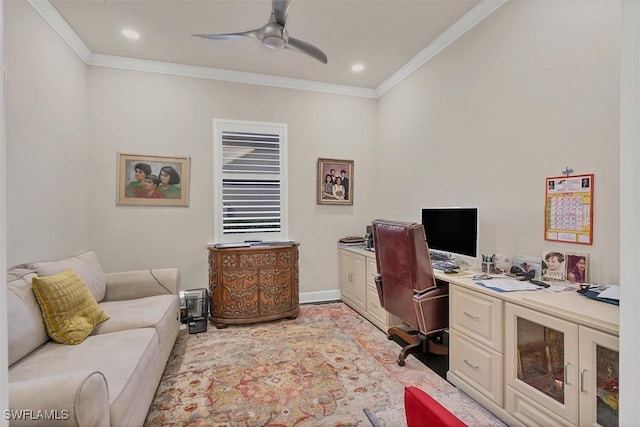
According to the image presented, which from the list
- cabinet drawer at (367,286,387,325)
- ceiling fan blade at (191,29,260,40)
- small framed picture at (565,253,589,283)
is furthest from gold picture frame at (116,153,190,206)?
small framed picture at (565,253,589,283)

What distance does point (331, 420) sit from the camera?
1.89 m

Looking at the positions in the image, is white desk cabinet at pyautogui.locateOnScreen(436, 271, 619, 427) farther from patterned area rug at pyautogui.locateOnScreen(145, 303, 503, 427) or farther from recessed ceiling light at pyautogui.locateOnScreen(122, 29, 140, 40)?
recessed ceiling light at pyautogui.locateOnScreen(122, 29, 140, 40)

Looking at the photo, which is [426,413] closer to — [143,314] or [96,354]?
[96,354]

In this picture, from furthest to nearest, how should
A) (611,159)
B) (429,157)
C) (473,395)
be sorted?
(429,157) → (473,395) → (611,159)

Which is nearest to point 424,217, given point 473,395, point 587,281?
point 587,281

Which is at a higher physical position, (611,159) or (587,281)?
(611,159)

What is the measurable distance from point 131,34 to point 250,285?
2831 millimetres

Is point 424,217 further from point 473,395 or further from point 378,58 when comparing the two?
point 378,58

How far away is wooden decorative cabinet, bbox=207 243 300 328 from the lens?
3.32 meters

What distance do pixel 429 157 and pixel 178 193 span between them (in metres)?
2.97

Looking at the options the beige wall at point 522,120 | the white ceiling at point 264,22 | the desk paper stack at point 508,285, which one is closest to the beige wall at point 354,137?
the beige wall at point 522,120

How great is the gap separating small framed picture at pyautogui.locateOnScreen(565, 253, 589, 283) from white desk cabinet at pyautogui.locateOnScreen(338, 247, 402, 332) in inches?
62.6

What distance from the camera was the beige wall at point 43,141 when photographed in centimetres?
221

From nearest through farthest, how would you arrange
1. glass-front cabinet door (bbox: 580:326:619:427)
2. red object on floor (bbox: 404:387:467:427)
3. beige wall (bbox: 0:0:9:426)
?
beige wall (bbox: 0:0:9:426)
red object on floor (bbox: 404:387:467:427)
glass-front cabinet door (bbox: 580:326:619:427)
